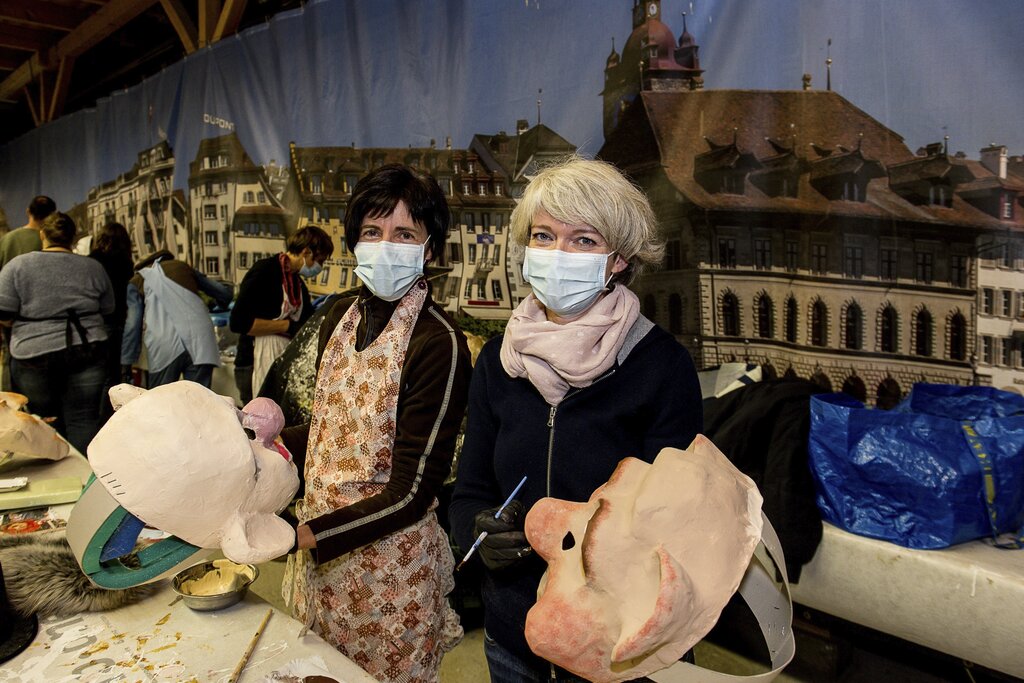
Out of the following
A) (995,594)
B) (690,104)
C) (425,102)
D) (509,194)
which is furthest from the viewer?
(425,102)

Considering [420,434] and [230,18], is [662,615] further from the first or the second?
[230,18]

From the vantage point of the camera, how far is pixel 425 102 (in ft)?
11.8

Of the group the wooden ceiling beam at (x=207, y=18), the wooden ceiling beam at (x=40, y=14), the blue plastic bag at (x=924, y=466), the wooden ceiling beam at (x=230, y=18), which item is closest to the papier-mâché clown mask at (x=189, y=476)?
the blue plastic bag at (x=924, y=466)

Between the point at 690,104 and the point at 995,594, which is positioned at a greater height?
the point at 690,104

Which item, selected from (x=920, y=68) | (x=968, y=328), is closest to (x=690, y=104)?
(x=920, y=68)

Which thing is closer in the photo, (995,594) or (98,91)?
(995,594)

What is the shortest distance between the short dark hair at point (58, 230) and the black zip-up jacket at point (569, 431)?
328 cm

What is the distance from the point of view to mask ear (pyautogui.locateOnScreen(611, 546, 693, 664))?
816 millimetres

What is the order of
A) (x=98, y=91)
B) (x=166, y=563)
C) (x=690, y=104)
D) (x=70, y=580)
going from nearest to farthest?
(x=166, y=563)
(x=70, y=580)
(x=690, y=104)
(x=98, y=91)

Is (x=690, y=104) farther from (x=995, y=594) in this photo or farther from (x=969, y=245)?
(x=995, y=594)

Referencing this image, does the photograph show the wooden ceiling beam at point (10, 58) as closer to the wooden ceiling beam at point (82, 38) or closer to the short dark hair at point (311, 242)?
the wooden ceiling beam at point (82, 38)

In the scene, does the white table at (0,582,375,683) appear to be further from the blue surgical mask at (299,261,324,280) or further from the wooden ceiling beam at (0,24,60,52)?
the wooden ceiling beam at (0,24,60,52)

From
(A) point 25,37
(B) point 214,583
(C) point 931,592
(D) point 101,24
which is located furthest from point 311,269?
(A) point 25,37

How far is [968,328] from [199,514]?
230 cm
